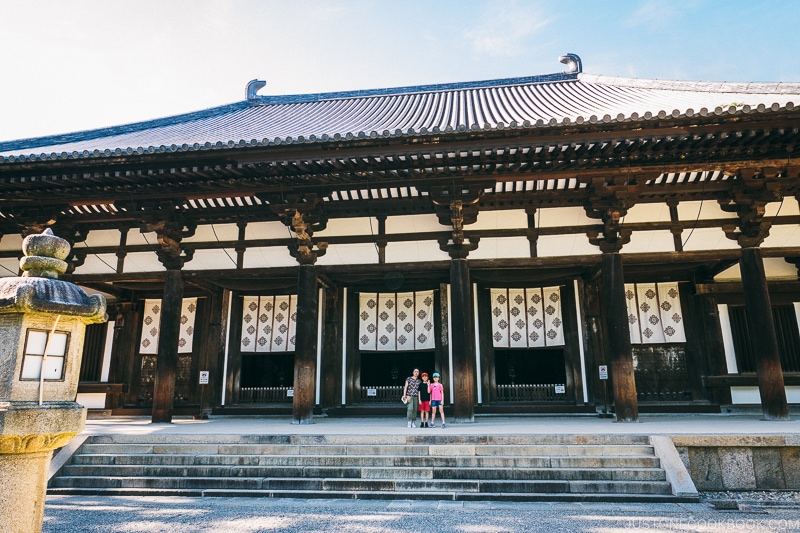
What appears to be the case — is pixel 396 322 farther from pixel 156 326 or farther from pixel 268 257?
pixel 156 326

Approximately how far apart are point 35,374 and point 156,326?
30.9ft

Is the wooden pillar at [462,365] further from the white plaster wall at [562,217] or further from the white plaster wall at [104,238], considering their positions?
the white plaster wall at [104,238]

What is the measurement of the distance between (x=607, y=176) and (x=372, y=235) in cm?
436

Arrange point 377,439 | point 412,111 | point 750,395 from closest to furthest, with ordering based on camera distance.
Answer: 1. point 377,439
2. point 750,395
3. point 412,111

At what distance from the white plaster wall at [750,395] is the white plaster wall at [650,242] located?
4.24 m

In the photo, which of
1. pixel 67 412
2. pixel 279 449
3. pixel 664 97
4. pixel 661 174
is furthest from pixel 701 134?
pixel 67 412

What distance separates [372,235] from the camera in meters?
9.42

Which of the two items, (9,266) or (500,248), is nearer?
(500,248)

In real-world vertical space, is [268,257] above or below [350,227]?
below

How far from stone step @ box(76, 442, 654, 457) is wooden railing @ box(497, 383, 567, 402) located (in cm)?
462

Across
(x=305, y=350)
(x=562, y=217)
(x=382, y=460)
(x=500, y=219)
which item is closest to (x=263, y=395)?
(x=305, y=350)

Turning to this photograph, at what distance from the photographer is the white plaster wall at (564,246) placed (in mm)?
8891

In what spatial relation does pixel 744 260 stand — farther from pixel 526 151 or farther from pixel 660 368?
pixel 526 151

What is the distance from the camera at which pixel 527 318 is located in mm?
10992
